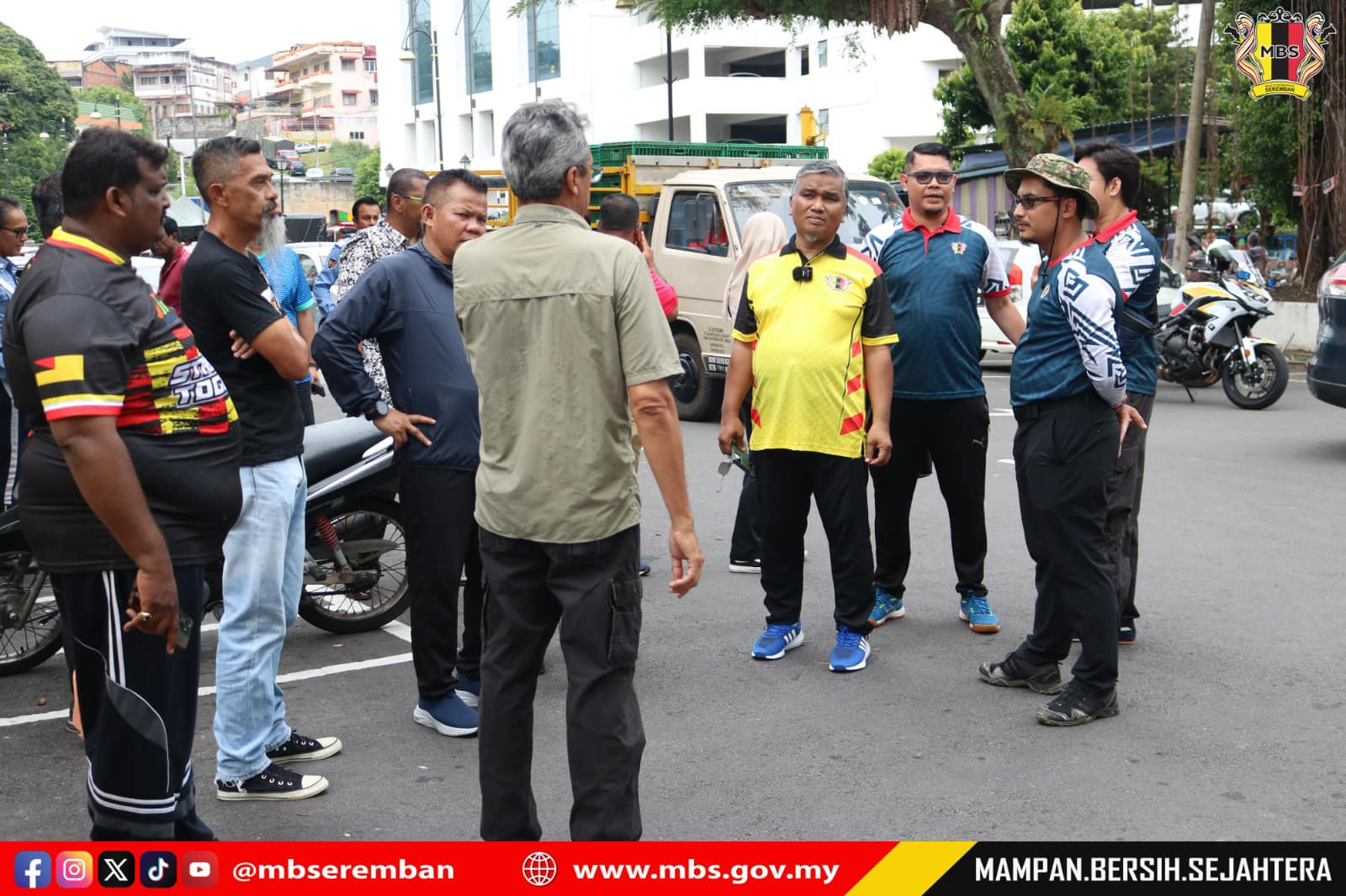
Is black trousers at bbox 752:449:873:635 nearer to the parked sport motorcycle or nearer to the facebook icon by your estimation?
the facebook icon

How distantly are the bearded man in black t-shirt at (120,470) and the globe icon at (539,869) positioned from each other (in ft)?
2.78

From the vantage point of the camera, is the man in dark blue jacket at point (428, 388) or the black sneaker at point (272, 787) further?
the man in dark blue jacket at point (428, 388)

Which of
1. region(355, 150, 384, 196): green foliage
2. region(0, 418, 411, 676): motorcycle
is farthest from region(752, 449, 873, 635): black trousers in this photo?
region(355, 150, 384, 196): green foliage

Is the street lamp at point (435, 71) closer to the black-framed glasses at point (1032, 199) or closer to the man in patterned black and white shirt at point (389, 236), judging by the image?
the man in patterned black and white shirt at point (389, 236)

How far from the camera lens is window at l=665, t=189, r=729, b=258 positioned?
1159 cm

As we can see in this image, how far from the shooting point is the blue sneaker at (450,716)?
466cm

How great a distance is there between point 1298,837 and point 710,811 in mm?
1612

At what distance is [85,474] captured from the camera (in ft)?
9.32

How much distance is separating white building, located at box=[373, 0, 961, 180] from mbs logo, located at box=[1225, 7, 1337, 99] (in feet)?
71.8

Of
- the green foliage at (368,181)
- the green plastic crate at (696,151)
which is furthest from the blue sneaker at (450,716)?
the green foliage at (368,181)

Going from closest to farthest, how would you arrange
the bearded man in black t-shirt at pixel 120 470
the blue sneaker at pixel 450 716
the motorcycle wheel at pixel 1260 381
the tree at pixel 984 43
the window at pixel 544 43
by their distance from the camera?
the bearded man in black t-shirt at pixel 120 470, the blue sneaker at pixel 450 716, the motorcycle wheel at pixel 1260 381, the tree at pixel 984 43, the window at pixel 544 43

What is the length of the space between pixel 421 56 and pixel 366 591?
75.6 meters

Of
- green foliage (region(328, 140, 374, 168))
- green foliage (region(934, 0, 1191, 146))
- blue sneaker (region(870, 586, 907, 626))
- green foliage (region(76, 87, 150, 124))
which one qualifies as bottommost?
blue sneaker (region(870, 586, 907, 626))

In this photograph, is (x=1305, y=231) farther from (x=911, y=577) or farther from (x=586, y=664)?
(x=586, y=664)
